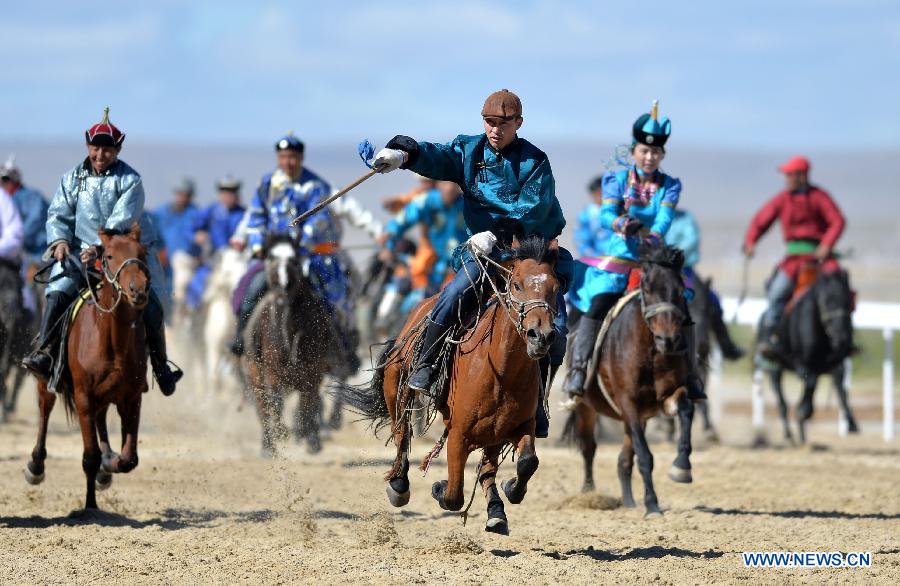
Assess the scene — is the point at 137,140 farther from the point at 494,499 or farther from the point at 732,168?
the point at 494,499

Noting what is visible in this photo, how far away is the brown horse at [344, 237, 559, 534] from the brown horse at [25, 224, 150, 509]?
2.40 meters

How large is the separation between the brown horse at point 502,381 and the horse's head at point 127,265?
2295mm

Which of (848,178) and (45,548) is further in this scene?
(848,178)

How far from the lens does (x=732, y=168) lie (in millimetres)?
132250

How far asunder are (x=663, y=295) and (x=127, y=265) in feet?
12.2

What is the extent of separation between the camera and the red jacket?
16.7 m

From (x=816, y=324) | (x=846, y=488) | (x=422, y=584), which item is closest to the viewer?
(x=422, y=584)

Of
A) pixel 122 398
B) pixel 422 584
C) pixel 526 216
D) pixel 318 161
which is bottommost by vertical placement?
pixel 422 584

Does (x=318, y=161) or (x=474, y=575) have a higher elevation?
(x=318, y=161)

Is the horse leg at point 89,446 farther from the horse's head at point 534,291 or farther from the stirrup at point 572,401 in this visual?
the stirrup at point 572,401

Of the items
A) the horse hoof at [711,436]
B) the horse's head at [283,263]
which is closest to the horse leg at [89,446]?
the horse's head at [283,263]

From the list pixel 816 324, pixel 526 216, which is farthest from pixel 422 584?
pixel 816 324

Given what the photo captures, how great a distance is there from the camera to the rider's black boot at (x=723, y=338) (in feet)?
52.6

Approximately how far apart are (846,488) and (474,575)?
18.5ft
